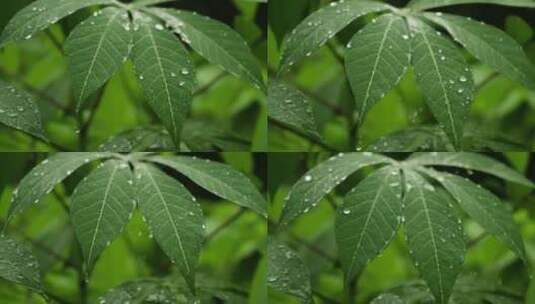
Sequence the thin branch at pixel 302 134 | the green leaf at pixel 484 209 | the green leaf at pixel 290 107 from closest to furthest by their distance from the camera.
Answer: the green leaf at pixel 484 209 < the green leaf at pixel 290 107 < the thin branch at pixel 302 134

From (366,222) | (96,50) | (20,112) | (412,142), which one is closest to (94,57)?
(96,50)

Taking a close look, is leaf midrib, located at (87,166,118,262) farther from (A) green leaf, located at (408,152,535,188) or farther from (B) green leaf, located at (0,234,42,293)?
(A) green leaf, located at (408,152,535,188)

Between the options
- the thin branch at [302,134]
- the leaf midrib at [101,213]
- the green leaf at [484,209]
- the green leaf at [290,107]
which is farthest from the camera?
the thin branch at [302,134]

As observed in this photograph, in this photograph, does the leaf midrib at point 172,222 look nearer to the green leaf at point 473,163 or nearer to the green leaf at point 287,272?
the green leaf at point 287,272

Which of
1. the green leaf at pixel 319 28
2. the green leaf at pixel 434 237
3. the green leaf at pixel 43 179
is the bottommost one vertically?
the green leaf at pixel 434 237

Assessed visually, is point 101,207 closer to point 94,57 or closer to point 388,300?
point 94,57

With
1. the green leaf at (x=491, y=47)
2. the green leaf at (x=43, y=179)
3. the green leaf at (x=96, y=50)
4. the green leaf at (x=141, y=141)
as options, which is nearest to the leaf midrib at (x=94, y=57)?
the green leaf at (x=96, y=50)

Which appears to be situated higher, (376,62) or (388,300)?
(376,62)
